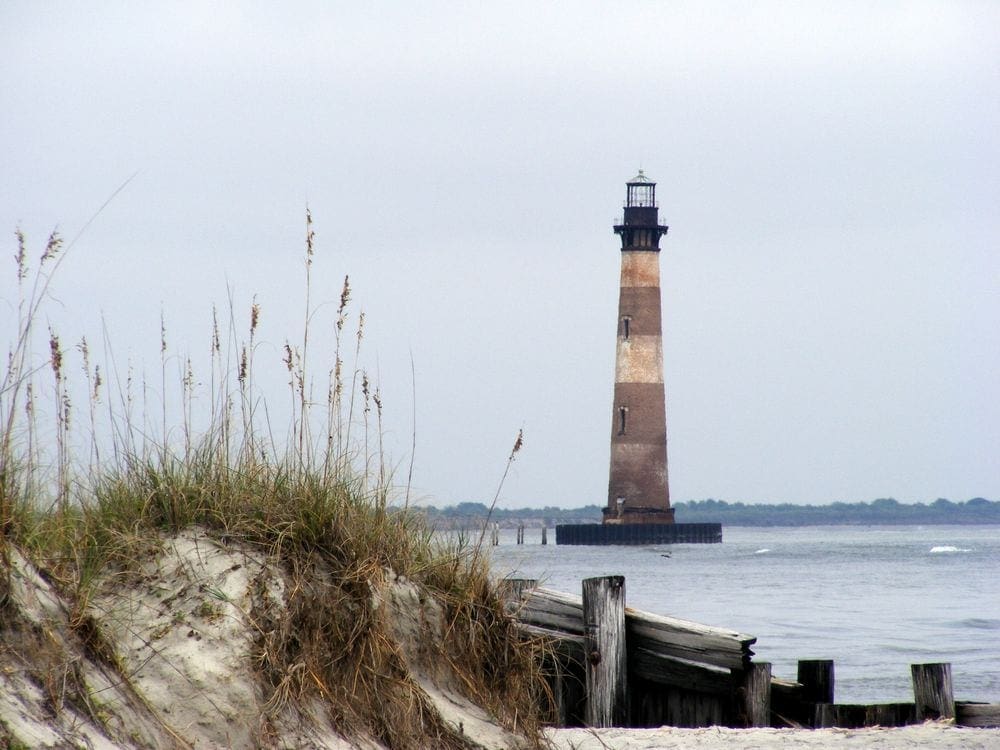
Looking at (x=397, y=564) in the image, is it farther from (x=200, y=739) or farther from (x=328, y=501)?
(x=200, y=739)

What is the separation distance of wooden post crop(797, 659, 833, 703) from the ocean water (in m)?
1.56

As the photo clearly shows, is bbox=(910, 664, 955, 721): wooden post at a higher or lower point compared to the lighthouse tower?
lower

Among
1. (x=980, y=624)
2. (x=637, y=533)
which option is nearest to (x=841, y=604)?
(x=980, y=624)

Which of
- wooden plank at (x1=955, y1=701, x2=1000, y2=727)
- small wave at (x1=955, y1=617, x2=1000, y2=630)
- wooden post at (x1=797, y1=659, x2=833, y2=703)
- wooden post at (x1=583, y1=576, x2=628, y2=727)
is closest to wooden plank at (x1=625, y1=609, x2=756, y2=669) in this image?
wooden post at (x1=583, y1=576, x2=628, y2=727)

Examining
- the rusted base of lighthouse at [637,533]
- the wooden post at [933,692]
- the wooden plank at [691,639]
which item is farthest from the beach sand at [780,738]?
the rusted base of lighthouse at [637,533]

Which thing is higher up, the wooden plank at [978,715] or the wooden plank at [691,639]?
the wooden plank at [691,639]

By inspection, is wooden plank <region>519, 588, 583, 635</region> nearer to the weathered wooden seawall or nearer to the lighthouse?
the weathered wooden seawall

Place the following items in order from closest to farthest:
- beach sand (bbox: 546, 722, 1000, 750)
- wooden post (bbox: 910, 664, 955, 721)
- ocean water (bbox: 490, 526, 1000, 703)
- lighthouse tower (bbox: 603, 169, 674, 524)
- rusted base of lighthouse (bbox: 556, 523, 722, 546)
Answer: beach sand (bbox: 546, 722, 1000, 750) < wooden post (bbox: 910, 664, 955, 721) < ocean water (bbox: 490, 526, 1000, 703) < lighthouse tower (bbox: 603, 169, 674, 524) < rusted base of lighthouse (bbox: 556, 523, 722, 546)

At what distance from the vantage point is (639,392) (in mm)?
34750

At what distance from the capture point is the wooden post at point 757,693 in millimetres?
6121

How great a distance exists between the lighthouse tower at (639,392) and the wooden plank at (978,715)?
28.5 m

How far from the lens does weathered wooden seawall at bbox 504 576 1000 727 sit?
599 cm

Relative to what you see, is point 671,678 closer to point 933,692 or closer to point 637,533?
point 933,692

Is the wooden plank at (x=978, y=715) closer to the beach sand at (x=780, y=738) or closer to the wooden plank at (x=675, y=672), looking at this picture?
the beach sand at (x=780, y=738)
